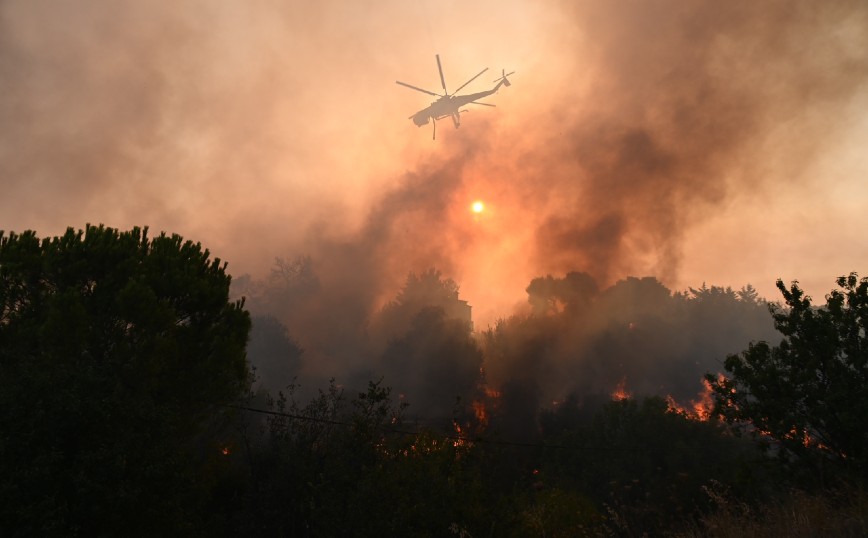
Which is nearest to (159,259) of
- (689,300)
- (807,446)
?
(807,446)

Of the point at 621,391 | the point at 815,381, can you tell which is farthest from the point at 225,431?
the point at 621,391

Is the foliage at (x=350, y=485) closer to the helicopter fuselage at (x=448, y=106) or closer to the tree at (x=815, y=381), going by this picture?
the tree at (x=815, y=381)

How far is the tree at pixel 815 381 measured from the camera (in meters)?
16.8

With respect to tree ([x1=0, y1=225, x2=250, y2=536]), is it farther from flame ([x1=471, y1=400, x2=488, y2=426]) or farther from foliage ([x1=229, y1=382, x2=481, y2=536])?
flame ([x1=471, y1=400, x2=488, y2=426])

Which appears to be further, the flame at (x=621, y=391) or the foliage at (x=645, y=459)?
the flame at (x=621, y=391)

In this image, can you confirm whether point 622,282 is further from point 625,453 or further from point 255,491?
point 255,491

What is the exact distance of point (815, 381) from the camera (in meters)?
18.2

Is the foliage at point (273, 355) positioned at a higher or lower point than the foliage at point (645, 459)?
higher

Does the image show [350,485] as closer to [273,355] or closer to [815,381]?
[815,381]

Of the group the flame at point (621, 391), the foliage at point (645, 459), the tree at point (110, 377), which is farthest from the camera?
the flame at point (621, 391)

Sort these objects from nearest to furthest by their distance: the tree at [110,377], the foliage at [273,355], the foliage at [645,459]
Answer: the tree at [110,377], the foliage at [645,459], the foliage at [273,355]

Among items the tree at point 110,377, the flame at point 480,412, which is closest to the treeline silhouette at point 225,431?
the tree at point 110,377

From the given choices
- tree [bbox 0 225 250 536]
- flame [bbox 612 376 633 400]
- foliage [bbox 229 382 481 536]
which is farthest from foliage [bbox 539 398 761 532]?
flame [bbox 612 376 633 400]

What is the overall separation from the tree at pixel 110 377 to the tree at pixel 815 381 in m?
21.7
